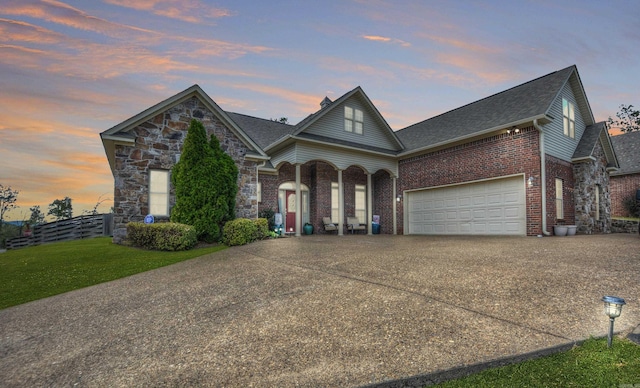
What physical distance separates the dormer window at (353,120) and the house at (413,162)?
0.05 metres

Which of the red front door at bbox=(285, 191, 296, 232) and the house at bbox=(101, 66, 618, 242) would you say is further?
the red front door at bbox=(285, 191, 296, 232)

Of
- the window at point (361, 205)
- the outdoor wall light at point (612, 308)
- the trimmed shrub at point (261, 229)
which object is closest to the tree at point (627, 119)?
the window at point (361, 205)

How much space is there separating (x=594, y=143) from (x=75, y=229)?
2529cm

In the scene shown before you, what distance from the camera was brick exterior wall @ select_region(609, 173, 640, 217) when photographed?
1742 centimetres

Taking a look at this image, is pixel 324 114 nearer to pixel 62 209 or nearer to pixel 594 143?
pixel 594 143

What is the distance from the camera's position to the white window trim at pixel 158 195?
10594 millimetres

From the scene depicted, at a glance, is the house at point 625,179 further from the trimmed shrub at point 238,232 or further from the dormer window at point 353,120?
the trimmed shrub at point 238,232

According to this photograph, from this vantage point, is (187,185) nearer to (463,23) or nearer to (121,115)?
(121,115)

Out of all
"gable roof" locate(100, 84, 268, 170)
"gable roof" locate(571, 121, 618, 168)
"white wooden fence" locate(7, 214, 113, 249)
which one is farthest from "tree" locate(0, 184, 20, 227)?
"gable roof" locate(571, 121, 618, 168)

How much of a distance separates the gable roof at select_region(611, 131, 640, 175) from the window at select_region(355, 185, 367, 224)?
1428 centimetres

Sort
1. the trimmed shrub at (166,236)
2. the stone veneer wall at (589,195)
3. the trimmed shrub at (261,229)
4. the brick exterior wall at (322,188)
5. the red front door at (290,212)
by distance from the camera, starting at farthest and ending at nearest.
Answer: the red front door at (290,212), the brick exterior wall at (322,188), the stone veneer wall at (589,195), the trimmed shrub at (261,229), the trimmed shrub at (166,236)

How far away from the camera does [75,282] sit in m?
6.38

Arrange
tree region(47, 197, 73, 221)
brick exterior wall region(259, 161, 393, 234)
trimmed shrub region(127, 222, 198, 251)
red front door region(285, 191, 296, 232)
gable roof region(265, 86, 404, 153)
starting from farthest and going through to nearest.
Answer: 1. tree region(47, 197, 73, 221)
2. red front door region(285, 191, 296, 232)
3. brick exterior wall region(259, 161, 393, 234)
4. gable roof region(265, 86, 404, 153)
5. trimmed shrub region(127, 222, 198, 251)

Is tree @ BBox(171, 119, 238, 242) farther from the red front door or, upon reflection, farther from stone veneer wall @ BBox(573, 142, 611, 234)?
stone veneer wall @ BBox(573, 142, 611, 234)
